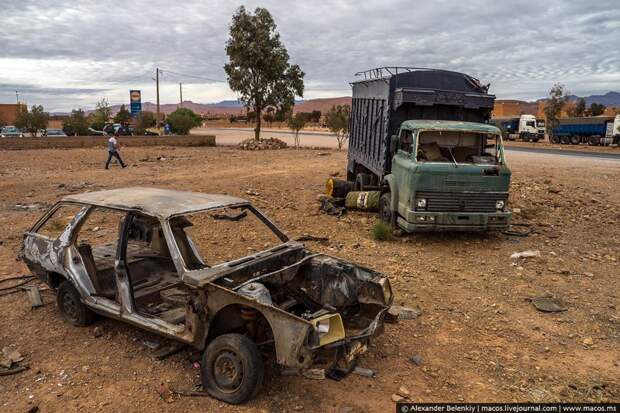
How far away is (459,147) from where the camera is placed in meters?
8.68

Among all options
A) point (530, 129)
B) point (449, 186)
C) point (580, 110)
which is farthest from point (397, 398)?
point (580, 110)

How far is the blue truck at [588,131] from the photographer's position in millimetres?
34344

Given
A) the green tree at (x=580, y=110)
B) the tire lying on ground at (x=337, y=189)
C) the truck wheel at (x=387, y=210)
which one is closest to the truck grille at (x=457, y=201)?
the truck wheel at (x=387, y=210)

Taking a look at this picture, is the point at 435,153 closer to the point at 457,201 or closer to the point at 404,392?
the point at 457,201

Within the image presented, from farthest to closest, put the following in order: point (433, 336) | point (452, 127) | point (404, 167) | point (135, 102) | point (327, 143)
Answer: point (135, 102) → point (327, 143) → point (452, 127) → point (404, 167) → point (433, 336)

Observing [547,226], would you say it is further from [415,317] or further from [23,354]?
[23,354]

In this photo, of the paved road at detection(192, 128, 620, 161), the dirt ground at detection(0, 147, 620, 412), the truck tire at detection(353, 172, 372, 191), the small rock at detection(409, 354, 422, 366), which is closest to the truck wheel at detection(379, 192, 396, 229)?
the dirt ground at detection(0, 147, 620, 412)

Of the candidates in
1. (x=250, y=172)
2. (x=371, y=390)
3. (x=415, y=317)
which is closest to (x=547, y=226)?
(x=415, y=317)

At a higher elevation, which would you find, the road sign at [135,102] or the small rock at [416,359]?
the road sign at [135,102]

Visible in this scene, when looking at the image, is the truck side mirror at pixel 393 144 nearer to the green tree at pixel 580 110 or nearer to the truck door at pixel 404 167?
the truck door at pixel 404 167

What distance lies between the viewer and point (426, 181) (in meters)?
7.69

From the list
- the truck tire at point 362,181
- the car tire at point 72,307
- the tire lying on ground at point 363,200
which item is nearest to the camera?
the car tire at point 72,307

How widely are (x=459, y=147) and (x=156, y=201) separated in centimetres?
616

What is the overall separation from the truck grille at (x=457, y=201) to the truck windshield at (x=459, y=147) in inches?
29.5
